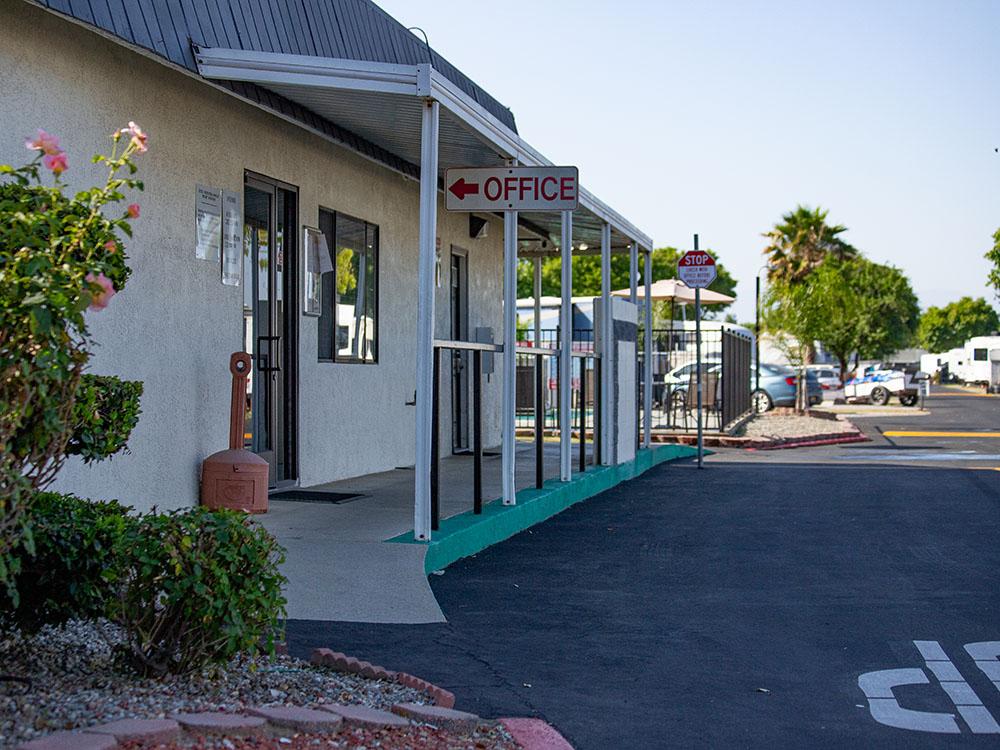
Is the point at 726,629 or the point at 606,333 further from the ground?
the point at 606,333

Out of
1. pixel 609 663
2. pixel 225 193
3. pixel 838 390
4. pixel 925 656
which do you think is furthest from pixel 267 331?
pixel 838 390

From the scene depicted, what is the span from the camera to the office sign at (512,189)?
966cm

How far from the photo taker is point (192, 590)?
4453mm

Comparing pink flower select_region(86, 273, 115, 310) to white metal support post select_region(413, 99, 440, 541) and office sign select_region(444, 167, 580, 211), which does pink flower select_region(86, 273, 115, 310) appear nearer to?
white metal support post select_region(413, 99, 440, 541)

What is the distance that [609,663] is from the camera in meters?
5.94

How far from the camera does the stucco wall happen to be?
23.7ft

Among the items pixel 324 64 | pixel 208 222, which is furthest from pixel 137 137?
pixel 208 222

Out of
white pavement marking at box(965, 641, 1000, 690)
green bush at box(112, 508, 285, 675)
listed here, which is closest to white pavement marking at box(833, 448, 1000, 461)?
white pavement marking at box(965, 641, 1000, 690)

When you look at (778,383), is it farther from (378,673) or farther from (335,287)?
(378,673)

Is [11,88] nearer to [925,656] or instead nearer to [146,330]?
[146,330]

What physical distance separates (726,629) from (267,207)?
5319 mm

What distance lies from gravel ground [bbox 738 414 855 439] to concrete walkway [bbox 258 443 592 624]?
13.9 meters

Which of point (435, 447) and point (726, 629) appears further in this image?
point (435, 447)

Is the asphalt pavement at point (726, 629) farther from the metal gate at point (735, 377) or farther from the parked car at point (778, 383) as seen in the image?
the parked car at point (778, 383)
